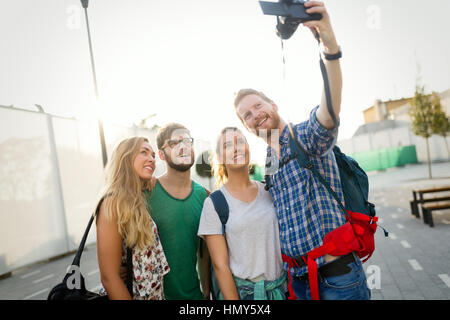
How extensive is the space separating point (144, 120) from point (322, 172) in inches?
826

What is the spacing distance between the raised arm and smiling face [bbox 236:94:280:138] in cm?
36

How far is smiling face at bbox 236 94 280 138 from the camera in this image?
174 cm

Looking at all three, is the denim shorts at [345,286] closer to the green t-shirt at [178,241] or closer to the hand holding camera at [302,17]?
the green t-shirt at [178,241]

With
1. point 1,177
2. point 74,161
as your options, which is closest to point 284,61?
point 1,177

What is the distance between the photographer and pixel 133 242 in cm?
176

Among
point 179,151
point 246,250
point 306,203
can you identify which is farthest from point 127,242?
point 306,203

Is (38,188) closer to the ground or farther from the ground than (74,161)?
closer to the ground

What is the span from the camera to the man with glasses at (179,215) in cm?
204

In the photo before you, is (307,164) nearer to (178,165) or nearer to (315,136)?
(315,136)

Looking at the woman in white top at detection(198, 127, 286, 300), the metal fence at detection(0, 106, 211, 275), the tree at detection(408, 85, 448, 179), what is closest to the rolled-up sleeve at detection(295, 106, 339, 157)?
the woman in white top at detection(198, 127, 286, 300)

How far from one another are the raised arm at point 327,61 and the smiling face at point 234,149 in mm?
712

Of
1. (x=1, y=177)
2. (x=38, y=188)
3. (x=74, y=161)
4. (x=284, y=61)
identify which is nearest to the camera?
(x=284, y=61)

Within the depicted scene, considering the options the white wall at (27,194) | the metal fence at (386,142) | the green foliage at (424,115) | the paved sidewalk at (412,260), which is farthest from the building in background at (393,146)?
the white wall at (27,194)
